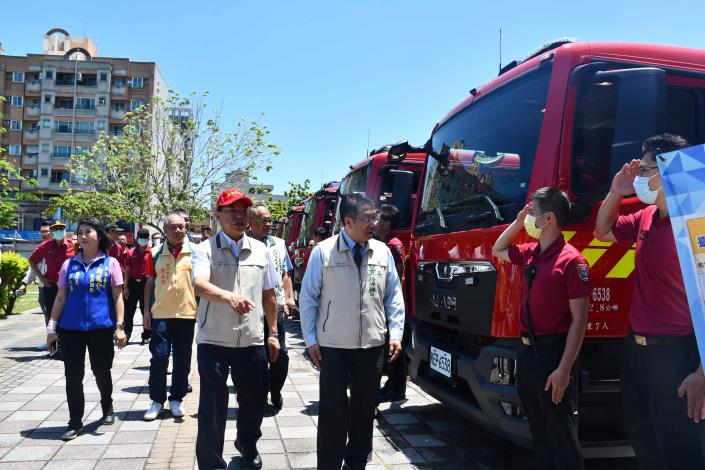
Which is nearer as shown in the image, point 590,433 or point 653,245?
point 653,245

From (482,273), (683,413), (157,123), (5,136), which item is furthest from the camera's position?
(5,136)

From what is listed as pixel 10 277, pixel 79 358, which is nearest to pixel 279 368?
pixel 79 358

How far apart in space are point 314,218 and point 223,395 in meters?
9.12

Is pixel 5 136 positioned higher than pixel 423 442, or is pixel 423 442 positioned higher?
pixel 5 136

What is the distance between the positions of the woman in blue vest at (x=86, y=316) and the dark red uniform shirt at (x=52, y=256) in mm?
3037

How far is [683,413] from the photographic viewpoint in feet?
8.35

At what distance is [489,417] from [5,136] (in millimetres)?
61808

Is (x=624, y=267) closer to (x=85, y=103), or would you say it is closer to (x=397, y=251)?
(x=397, y=251)

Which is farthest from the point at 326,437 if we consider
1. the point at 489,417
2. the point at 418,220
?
the point at 418,220

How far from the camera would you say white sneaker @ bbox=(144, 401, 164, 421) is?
5168 mm

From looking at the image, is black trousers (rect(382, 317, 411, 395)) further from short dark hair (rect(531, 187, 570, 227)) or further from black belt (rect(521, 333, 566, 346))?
short dark hair (rect(531, 187, 570, 227))

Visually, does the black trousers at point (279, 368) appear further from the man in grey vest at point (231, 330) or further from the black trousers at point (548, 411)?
the black trousers at point (548, 411)

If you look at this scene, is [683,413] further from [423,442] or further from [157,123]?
[157,123]

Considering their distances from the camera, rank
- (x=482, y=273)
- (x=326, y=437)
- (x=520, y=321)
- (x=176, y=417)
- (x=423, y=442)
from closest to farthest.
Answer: (x=520, y=321) < (x=326, y=437) < (x=482, y=273) < (x=423, y=442) < (x=176, y=417)
